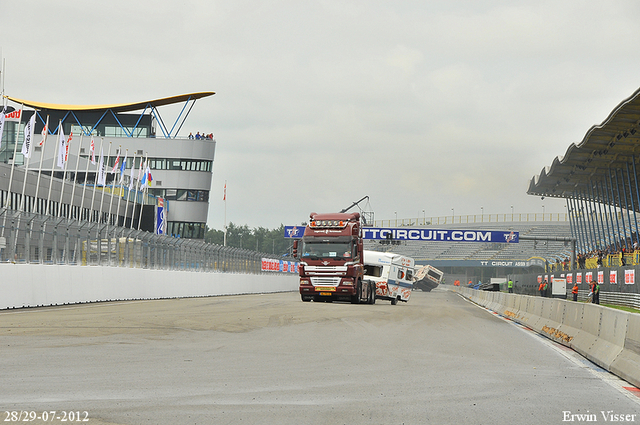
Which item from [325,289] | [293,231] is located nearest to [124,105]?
[293,231]

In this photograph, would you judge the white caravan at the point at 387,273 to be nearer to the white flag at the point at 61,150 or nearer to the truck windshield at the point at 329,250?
the truck windshield at the point at 329,250

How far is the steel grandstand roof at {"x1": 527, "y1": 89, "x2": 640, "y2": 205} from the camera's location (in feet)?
145

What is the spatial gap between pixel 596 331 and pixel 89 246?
61.8 ft

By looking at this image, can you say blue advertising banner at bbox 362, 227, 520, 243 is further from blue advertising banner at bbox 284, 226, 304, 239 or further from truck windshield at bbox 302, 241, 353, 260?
truck windshield at bbox 302, 241, 353, 260

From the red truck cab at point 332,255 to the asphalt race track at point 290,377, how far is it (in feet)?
48.9

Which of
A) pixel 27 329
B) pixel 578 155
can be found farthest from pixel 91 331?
pixel 578 155

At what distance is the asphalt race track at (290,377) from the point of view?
6.79 m

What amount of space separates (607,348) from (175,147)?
7607 cm

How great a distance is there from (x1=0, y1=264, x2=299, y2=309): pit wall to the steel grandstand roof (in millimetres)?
23249

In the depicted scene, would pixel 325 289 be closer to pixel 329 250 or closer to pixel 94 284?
pixel 329 250

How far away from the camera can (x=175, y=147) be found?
84125 millimetres

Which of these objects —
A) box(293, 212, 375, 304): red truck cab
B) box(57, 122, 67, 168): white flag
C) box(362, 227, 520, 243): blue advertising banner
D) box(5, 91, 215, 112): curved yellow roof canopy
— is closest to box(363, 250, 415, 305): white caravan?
box(293, 212, 375, 304): red truck cab

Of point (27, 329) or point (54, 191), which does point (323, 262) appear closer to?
point (27, 329)

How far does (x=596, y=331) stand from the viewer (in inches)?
479
